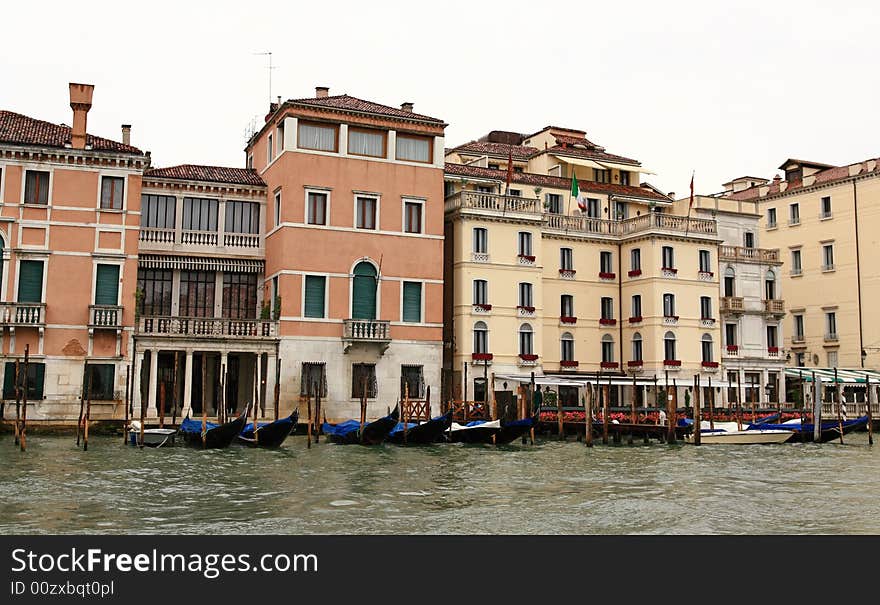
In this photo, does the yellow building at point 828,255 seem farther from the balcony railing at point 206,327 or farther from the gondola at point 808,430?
the balcony railing at point 206,327

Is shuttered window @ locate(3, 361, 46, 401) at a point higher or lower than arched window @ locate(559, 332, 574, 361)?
lower

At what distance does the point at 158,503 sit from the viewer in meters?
13.3

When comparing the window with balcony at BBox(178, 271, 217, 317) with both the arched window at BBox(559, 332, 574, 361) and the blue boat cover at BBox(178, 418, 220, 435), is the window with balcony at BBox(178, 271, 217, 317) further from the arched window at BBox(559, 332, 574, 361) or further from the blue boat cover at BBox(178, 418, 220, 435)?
the arched window at BBox(559, 332, 574, 361)

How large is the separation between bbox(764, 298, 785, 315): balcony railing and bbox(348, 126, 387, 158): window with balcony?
54.3ft

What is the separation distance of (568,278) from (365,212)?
8558 mm

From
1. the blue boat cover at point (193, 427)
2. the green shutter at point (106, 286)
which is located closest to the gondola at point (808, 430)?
the blue boat cover at point (193, 427)

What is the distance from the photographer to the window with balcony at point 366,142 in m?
30.6

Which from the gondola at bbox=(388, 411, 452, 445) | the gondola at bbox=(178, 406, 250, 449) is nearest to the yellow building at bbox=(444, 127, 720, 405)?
the gondola at bbox=(388, 411, 452, 445)

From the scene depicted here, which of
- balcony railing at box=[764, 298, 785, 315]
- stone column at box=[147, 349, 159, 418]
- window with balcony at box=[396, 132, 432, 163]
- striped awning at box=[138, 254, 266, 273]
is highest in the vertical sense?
window with balcony at box=[396, 132, 432, 163]

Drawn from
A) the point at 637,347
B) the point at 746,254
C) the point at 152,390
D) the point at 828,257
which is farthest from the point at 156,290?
the point at 828,257

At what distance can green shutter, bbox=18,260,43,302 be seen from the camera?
26.9m

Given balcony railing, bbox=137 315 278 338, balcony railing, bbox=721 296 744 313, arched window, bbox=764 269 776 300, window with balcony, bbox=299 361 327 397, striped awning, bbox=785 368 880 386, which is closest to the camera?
balcony railing, bbox=137 315 278 338
